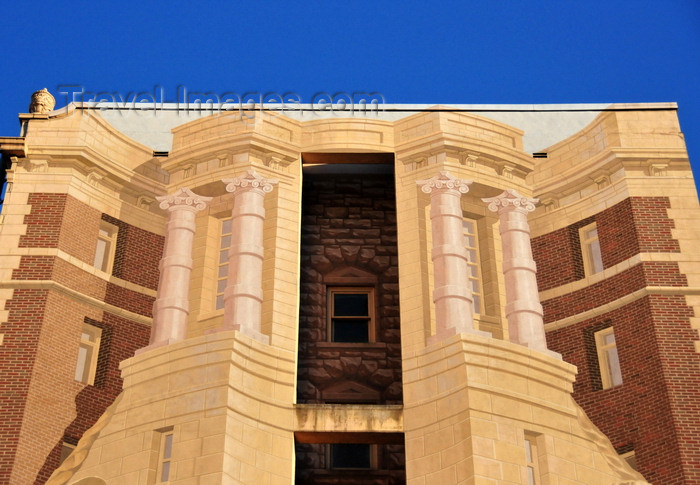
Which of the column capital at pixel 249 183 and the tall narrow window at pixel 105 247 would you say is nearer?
the column capital at pixel 249 183

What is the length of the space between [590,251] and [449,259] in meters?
4.99

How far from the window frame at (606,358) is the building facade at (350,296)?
0.06m

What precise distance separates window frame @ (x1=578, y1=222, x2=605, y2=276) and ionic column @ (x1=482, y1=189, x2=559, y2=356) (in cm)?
176

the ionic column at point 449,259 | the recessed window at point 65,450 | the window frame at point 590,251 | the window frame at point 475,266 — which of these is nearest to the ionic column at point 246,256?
the ionic column at point 449,259

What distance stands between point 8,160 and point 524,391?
16.2 meters

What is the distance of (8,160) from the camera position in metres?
31.6

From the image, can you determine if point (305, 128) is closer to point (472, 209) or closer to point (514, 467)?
point (472, 209)

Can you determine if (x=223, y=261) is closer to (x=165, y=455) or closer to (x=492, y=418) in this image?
(x=165, y=455)

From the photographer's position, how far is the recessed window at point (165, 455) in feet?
85.3

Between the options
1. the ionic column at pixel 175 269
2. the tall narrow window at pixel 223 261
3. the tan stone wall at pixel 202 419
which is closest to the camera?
the tan stone wall at pixel 202 419

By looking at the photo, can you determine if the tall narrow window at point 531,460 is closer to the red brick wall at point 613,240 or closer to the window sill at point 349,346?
the window sill at point 349,346

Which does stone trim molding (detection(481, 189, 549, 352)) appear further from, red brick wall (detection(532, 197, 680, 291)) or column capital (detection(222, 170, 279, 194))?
column capital (detection(222, 170, 279, 194))

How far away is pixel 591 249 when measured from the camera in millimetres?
31672

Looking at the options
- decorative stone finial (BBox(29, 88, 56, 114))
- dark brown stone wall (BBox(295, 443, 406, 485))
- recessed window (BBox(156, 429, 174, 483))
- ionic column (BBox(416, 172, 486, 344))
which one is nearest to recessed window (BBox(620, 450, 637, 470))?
ionic column (BBox(416, 172, 486, 344))
